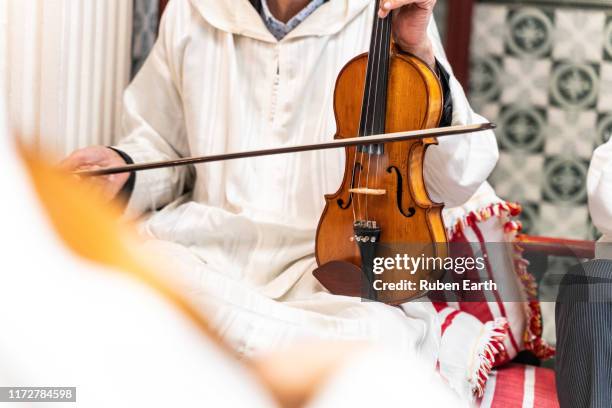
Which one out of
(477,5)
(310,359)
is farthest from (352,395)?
(477,5)

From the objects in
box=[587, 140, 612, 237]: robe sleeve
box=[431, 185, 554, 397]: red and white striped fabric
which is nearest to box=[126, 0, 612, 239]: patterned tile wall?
box=[431, 185, 554, 397]: red and white striped fabric

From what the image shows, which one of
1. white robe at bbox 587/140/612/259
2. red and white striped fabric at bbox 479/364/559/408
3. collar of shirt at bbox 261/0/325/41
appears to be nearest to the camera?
white robe at bbox 587/140/612/259

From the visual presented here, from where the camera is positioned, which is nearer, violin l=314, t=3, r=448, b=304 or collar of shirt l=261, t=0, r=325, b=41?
violin l=314, t=3, r=448, b=304

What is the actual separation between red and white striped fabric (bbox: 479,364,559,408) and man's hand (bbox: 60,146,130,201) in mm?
808

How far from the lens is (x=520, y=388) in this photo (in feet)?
4.96

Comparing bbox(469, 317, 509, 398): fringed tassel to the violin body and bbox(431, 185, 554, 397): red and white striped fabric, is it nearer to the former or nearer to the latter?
bbox(431, 185, 554, 397): red and white striped fabric

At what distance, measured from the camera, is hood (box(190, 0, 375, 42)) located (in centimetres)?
152

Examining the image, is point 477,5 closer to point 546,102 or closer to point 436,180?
point 546,102

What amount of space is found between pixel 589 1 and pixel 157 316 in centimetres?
273

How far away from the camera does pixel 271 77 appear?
5.06 feet

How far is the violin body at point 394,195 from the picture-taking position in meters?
1.20

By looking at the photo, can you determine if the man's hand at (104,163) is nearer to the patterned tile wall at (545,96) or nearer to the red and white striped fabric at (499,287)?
the red and white striped fabric at (499,287)

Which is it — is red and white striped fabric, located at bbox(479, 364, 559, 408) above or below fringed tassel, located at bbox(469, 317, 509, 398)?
below

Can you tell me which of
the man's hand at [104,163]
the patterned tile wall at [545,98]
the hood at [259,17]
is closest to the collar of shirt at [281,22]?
the hood at [259,17]
